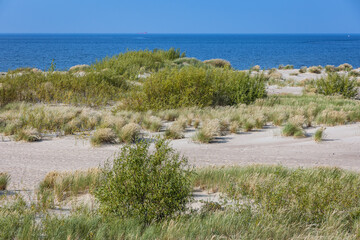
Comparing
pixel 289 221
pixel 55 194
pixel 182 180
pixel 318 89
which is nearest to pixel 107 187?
pixel 182 180

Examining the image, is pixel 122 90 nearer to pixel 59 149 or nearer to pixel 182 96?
pixel 182 96

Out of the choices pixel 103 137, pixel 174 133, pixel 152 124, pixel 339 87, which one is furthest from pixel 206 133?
pixel 339 87

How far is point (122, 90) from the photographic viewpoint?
1783cm

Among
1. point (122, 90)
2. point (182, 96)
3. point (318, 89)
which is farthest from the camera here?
point (318, 89)

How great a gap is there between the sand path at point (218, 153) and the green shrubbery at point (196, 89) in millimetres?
3940

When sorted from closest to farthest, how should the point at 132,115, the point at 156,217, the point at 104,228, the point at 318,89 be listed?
the point at 104,228, the point at 156,217, the point at 132,115, the point at 318,89

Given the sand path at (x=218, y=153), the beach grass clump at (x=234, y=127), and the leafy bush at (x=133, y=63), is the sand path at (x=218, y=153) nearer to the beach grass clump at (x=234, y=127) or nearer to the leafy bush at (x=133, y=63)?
the beach grass clump at (x=234, y=127)

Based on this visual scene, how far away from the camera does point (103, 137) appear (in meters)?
10.0

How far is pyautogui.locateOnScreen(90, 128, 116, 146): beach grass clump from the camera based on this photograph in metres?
9.91

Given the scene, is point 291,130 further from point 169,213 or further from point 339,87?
point 339,87

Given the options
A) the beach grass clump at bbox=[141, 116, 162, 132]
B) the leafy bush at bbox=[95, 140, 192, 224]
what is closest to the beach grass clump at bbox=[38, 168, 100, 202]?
the leafy bush at bbox=[95, 140, 192, 224]

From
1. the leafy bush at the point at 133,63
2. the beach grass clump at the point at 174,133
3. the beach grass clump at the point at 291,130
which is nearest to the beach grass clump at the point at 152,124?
the beach grass clump at the point at 174,133

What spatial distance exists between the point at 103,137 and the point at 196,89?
6.64 metres

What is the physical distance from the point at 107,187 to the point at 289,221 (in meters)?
2.40
